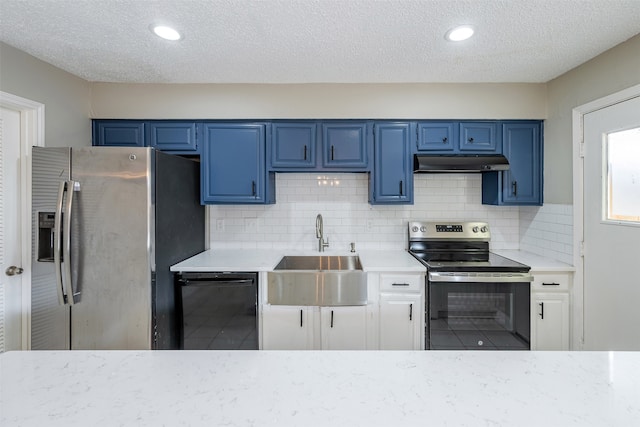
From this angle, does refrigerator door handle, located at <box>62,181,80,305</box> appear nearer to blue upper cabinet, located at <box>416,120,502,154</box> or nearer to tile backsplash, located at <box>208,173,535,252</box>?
tile backsplash, located at <box>208,173,535,252</box>

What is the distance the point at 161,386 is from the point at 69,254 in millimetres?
1781

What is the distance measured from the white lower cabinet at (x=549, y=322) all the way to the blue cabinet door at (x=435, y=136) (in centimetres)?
140

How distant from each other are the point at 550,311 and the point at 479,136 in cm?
152

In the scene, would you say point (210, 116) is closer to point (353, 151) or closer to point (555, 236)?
point (353, 151)

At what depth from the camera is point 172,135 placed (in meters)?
2.80

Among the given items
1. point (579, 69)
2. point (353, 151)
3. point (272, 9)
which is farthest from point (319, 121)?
point (579, 69)

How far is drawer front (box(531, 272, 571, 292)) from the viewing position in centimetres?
242

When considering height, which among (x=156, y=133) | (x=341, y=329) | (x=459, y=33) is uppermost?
(x=459, y=33)

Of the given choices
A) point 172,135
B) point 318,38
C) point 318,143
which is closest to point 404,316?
point 318,143

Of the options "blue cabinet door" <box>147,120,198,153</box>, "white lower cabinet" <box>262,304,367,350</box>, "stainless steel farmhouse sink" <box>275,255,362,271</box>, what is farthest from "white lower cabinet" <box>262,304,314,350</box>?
"blue cabinet door" <box>147,120,198,153</box>

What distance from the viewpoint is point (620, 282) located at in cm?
207

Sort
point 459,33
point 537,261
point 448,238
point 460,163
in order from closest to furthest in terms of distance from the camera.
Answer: point 459,33 → point 537,261 → point 460,163 → point 448,238

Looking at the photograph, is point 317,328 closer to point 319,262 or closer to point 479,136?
point 319,262

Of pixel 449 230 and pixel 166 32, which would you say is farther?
pixel 449 230
